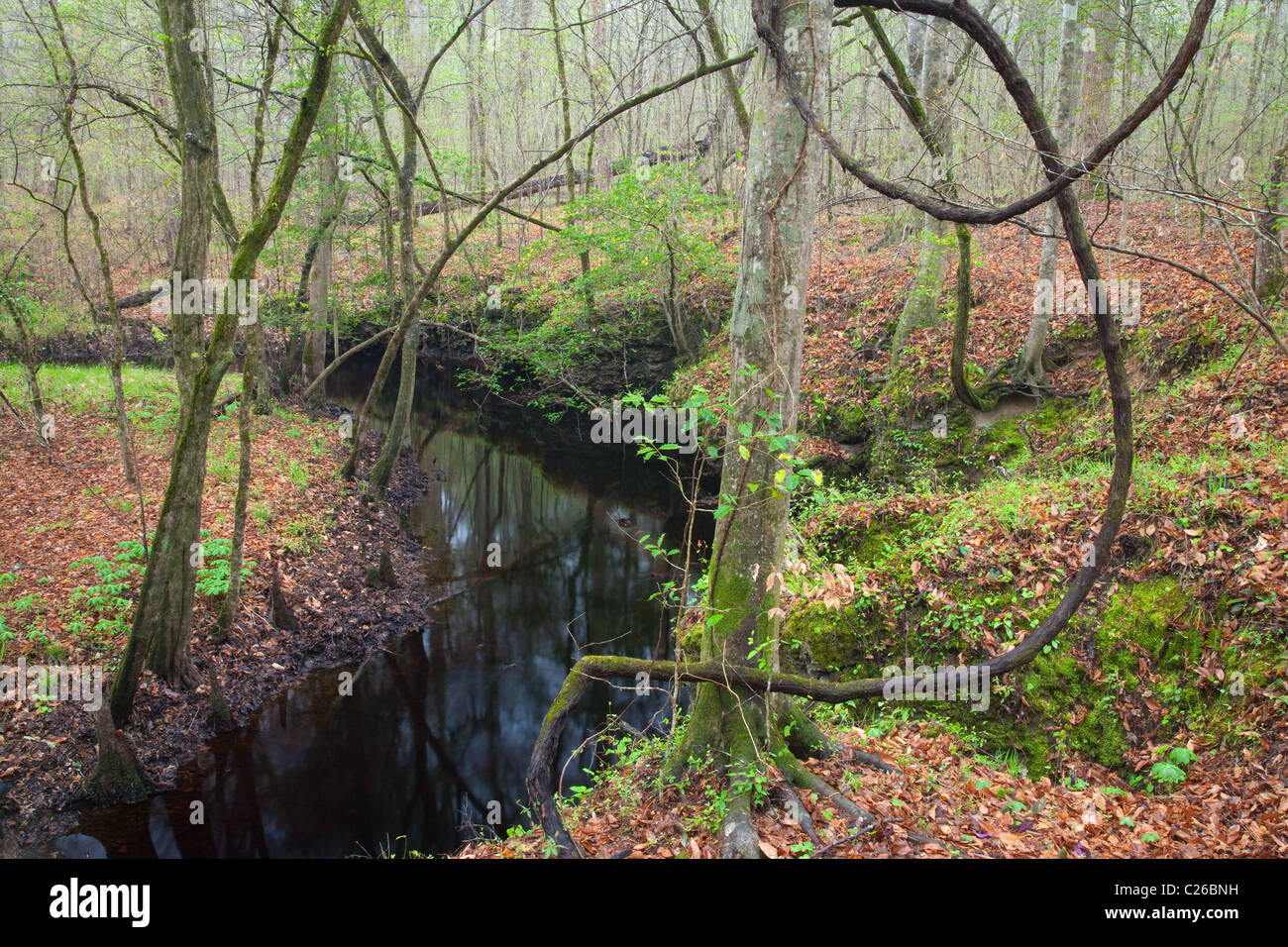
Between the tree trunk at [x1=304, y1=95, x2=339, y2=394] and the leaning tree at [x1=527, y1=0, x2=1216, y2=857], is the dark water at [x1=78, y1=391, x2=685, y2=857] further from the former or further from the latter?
the tree trunk at [x1=304, y1=95, x2=339, y2=394]

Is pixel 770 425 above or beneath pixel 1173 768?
above

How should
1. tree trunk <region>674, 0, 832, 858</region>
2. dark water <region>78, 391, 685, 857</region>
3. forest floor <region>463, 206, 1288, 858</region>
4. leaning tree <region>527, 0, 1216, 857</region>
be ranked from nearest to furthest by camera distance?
leaning tree <region>527, 0, 1216, 857</region>
tree trunk <region>674, 0, 832, 858</region>
forest floor <region>463, 206, 1288, 858</region>
dark water <region>78, 391, 685, 857</region>

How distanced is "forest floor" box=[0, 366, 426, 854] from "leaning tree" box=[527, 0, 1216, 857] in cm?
568

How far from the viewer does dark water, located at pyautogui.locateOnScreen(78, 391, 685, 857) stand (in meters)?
6.51

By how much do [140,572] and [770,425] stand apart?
8.40m

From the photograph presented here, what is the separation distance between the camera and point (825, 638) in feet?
22.6

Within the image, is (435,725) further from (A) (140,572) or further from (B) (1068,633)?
(B) (1068,633)

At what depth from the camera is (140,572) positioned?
8.34m

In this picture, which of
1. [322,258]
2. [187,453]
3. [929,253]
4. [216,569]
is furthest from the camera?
[322,258]

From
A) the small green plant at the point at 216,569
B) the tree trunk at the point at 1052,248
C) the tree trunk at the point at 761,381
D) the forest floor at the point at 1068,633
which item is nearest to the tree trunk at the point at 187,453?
the small green plant at the point at 216,569

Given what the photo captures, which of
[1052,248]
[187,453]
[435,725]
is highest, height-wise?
[1052,248]

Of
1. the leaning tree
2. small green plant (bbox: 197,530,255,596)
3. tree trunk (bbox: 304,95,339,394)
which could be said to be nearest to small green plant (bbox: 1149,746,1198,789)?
the leaning tree

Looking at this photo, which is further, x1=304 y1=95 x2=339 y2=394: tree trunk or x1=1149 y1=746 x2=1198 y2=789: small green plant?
x1=304 y1=95 x2=339 y2=394: tree trunk

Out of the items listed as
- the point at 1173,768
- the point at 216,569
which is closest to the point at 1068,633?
the point at 1173,768
